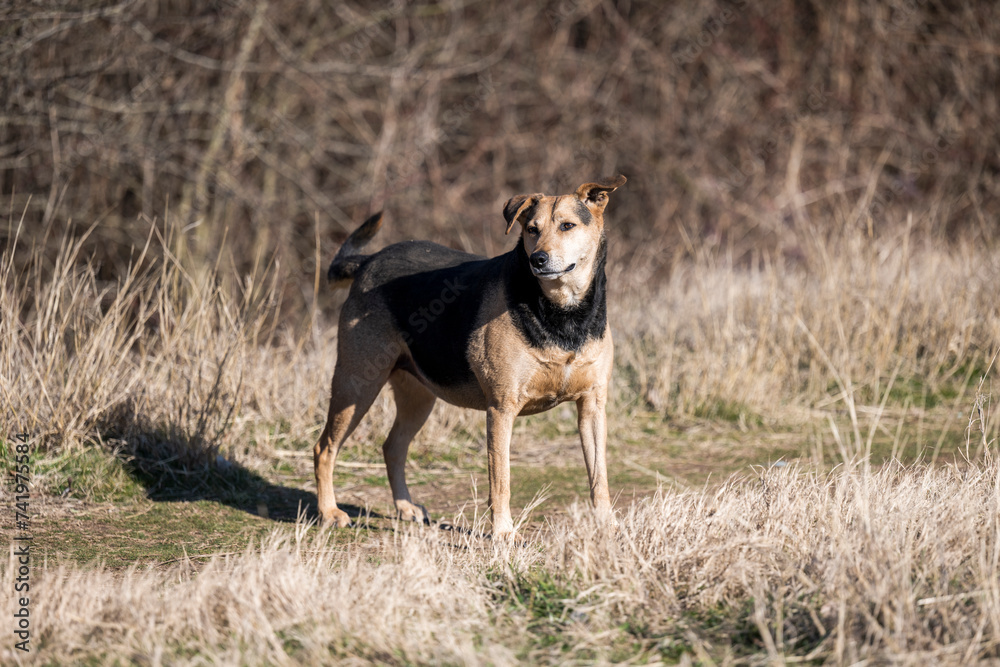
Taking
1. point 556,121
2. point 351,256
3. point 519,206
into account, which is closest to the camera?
point 519,206

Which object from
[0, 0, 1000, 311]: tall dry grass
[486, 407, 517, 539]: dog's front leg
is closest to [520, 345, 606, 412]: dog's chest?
[486, 407, 517, 539]: dog's front leg

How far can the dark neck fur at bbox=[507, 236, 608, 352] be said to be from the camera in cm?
444

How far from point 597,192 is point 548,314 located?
708 mm

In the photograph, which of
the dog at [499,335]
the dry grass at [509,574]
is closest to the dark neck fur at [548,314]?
the dog at [499,335]

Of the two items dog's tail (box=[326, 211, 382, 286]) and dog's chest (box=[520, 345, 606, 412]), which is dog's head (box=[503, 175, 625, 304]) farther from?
dog's tail (box=[326, 211, 382, 286])

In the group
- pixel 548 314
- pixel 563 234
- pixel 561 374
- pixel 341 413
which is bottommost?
pixel 341 413

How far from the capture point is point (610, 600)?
3125 millimetres

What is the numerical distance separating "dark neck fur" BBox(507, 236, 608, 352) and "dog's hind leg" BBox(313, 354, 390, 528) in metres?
1.06

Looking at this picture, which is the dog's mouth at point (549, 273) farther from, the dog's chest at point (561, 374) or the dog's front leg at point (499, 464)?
the dog's front leg at point (499, 464)

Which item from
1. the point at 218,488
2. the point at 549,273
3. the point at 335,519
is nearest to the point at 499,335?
the point at 549,273

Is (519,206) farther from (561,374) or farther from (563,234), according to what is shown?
(561,374)

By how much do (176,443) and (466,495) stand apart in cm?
178

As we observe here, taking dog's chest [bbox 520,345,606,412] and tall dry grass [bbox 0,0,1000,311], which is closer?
dog's chest [bbox 520,345,606,412]

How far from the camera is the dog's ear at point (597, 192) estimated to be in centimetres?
461
